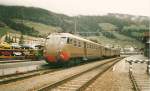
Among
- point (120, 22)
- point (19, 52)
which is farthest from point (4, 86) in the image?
point (120, 22)

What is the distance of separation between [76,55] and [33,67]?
5.89m

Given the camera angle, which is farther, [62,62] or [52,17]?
[52,17]

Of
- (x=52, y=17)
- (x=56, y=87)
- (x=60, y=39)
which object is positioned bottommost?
(x=56, y=87)

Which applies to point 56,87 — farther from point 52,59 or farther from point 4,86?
point 52,59

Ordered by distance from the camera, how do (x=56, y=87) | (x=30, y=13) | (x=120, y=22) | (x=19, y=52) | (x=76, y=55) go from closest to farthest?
(x=56, y=87) < (x=76, y=55) < (x=19, y=52) < (x=30, y=13) < (x=120, y=22)

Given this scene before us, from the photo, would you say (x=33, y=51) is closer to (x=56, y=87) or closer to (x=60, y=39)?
(x=60, y=39)

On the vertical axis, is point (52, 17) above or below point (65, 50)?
above

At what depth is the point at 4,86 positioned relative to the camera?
14.8 metres

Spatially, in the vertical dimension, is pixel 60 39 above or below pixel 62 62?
above

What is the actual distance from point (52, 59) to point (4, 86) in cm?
1212

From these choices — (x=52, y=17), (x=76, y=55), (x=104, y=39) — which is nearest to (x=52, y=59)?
(x=76, y=55)

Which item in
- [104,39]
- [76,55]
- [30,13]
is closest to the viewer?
[76,55]

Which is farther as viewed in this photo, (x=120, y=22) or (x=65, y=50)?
(x=120, y=22)

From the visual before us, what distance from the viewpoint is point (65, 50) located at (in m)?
26.9
